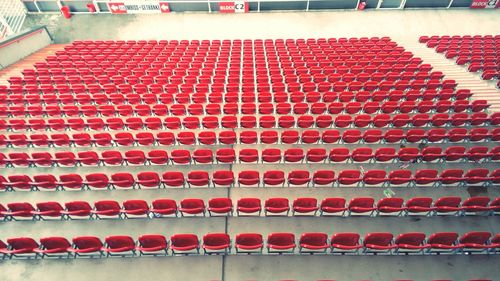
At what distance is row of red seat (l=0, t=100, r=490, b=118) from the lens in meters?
8.63

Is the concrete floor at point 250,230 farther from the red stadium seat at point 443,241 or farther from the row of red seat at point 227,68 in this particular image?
the row of red seat at point 227,68

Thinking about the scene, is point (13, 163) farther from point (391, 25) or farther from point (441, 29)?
point (441, 29)

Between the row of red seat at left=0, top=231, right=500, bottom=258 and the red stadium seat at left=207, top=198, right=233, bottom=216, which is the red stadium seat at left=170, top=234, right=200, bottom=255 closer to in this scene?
the row of red seat at left=0, top=231, right=500, bottom=258

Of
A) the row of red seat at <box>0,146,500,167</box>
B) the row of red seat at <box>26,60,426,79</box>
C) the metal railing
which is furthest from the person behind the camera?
the metal railing

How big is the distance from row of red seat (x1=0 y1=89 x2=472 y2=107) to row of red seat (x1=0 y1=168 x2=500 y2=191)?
11.6 ft

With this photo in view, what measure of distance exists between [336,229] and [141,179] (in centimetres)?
453

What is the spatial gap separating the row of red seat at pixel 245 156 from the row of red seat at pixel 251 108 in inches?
76.5

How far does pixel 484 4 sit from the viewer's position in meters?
17.4

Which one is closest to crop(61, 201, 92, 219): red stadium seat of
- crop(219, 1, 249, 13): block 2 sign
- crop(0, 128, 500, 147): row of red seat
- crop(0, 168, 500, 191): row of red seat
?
crop(0, 168, 500, 191): row of red seat

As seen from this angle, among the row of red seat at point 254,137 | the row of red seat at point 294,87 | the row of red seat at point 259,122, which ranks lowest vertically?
the row of red seat at point 254,137

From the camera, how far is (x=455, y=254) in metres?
5.38

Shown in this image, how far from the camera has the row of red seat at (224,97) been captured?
9.20 m

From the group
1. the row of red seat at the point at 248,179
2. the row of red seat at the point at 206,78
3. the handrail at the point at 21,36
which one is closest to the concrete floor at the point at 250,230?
the row of red seat at the point at 248,179

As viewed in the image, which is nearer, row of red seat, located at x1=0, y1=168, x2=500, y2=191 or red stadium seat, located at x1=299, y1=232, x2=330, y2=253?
red stadium seat, located at x1=299, y1=232, x2=330, y2=253
